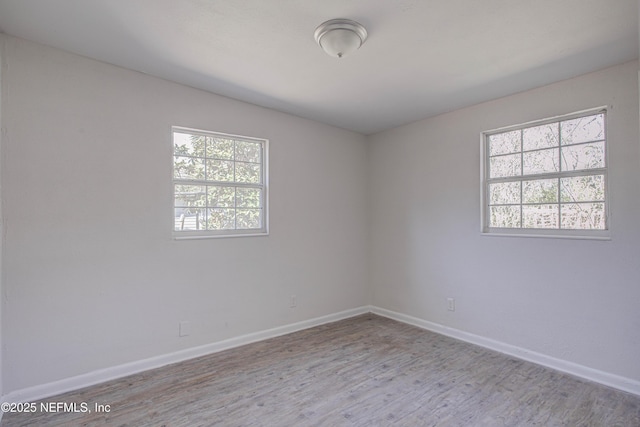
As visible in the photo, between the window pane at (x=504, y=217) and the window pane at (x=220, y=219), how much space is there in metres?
2.70

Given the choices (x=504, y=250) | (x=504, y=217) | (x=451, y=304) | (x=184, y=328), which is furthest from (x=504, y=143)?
(x=184, y=328)

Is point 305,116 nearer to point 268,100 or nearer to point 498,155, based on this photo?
point 268,100

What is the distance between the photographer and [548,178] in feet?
9.61

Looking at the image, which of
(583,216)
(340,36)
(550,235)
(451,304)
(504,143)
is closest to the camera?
(340,36)

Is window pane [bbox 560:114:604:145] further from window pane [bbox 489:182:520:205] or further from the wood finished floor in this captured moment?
the wood finished floor

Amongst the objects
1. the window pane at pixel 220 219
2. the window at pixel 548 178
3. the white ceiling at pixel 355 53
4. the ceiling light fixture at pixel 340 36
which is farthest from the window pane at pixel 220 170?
the window at pixel 548 178

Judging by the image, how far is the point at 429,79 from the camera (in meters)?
2.76

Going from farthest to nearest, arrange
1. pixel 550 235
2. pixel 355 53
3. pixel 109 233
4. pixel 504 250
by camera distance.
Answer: pixel 504 250 < pixel 550 235 < pixel 109 233 < pixel 355 53

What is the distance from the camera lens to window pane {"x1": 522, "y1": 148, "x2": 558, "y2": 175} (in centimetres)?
290

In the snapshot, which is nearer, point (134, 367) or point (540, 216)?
point (134, 367)

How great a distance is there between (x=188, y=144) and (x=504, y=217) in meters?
3.20

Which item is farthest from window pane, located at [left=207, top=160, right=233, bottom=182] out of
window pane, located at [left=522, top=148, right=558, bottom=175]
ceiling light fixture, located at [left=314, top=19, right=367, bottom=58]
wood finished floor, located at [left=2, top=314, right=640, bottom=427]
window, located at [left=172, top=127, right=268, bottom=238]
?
window pane, located at [left=522, top=148, right=558, bottom=175]

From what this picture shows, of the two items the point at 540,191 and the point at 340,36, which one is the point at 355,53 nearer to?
the point at 340,36

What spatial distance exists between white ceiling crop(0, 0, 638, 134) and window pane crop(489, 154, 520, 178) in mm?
638
